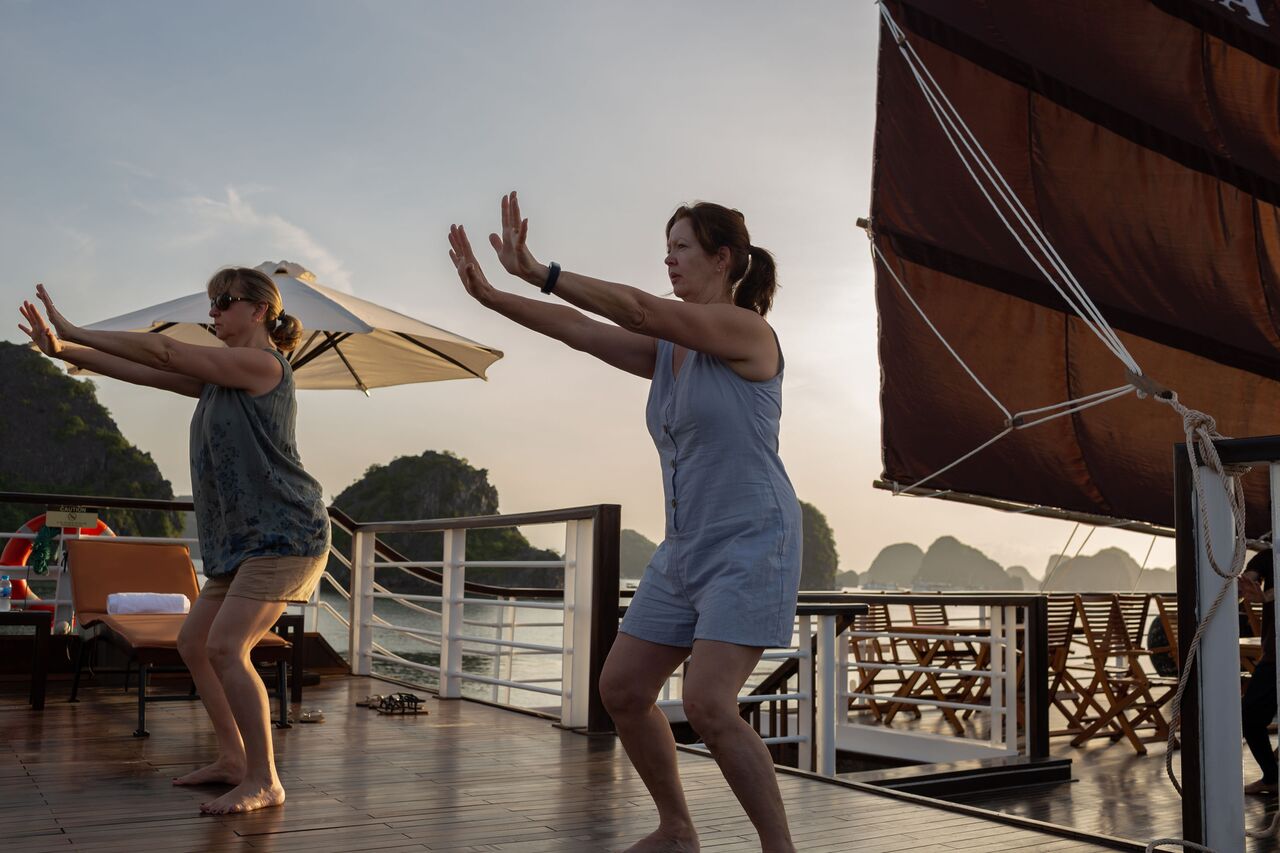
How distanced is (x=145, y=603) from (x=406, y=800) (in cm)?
297

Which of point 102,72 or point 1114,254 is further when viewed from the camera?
point 102,72

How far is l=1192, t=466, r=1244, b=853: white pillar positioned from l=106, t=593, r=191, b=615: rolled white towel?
4.64 meters

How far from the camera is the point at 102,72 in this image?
11742 millimetres

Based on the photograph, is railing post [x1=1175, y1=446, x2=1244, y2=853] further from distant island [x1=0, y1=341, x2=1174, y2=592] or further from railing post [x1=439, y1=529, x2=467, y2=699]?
distant island [x1=0, y1=341, x2=1174, y2=592]

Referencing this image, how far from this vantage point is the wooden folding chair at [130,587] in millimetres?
4535

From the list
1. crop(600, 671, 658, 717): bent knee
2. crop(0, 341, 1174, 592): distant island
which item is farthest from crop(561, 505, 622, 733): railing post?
crop(0, 341, 1174, 592): distant island

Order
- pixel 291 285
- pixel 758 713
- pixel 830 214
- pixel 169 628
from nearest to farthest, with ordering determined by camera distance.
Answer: pixel 169 628, pixel 291 285, pixel 758 713, pixel 830 214

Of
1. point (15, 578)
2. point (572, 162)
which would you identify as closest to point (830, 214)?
point (572, 162)

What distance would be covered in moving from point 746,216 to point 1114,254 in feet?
29.6

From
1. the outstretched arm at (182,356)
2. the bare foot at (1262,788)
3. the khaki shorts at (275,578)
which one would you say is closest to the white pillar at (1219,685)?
the khaki shorts at (275,578)

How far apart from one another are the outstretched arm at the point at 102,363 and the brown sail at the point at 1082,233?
27.3ft

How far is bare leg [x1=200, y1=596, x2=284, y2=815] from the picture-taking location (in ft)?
9.20

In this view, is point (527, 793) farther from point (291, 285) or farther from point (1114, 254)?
point (1114, 254)

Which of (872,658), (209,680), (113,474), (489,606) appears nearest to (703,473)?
(209,680)
